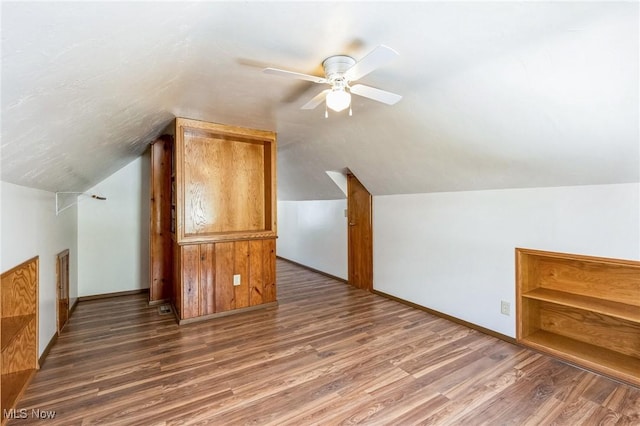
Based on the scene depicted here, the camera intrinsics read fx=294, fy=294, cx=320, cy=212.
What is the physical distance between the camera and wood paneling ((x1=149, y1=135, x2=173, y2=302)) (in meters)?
3.84

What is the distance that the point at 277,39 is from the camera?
1604mm

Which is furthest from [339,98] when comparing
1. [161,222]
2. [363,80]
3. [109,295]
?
[109,295]

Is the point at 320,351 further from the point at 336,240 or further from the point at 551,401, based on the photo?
the point at 336,240

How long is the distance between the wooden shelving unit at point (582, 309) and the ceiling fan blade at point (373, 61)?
223 centimetres

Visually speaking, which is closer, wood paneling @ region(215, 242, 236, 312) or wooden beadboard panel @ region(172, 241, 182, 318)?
wooden beadboard panel @ region(172, 241, 182, 318)

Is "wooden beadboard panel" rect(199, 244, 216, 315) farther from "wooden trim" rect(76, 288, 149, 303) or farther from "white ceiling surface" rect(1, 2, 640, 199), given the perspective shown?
"wooden trim" rect(76, 288, 149, 303)

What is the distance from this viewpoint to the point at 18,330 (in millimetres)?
1878

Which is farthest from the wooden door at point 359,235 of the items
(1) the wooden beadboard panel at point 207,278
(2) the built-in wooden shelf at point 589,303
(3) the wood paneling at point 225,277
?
(1) the wooden beadboard panel at point 207,278

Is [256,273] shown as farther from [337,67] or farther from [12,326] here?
[337,67]

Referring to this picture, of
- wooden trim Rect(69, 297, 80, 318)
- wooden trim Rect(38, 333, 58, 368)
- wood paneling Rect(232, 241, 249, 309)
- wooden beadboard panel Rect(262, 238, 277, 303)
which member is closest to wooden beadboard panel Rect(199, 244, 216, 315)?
wood paneling Rect(232, 241, 249, 309)

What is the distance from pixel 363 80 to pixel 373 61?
27.2 inches

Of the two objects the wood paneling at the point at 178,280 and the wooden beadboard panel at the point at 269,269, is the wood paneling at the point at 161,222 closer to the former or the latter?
the wood paneling at the point at 178,280

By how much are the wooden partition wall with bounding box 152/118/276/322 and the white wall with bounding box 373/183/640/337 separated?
1.68m

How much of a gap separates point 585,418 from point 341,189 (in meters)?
3.64
